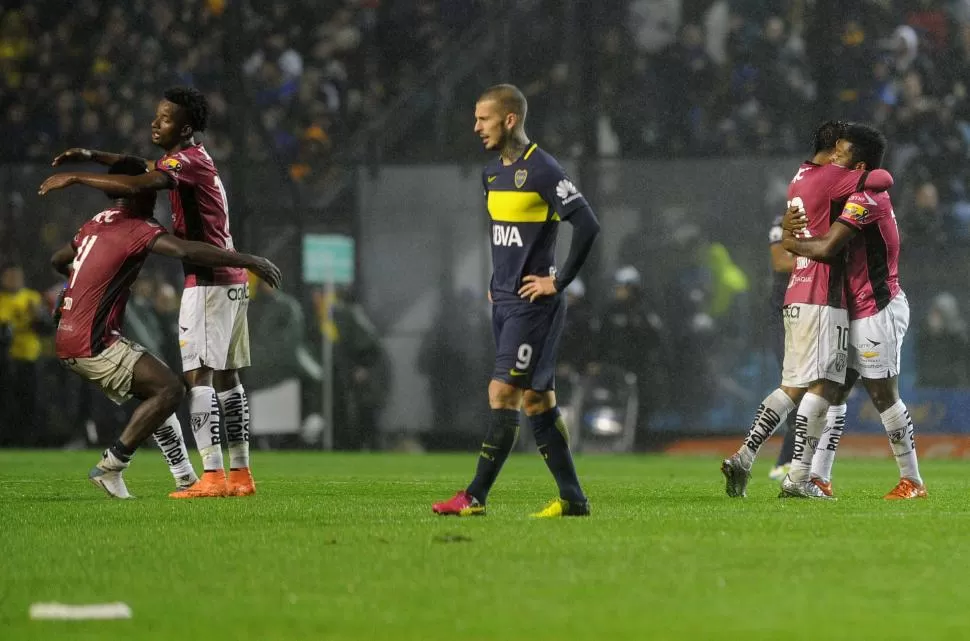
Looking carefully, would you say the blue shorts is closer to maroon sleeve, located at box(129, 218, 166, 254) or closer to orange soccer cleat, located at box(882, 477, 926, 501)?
maroon sleeve, located at box(129, 218, 166, 254)

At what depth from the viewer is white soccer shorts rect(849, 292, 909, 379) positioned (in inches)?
410

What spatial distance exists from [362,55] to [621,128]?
3.95 metres

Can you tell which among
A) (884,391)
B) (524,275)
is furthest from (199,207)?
(884,391)

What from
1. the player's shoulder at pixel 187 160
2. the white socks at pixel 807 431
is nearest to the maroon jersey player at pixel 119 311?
the player's shoulder at pixel 187 160

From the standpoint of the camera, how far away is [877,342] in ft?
34.2

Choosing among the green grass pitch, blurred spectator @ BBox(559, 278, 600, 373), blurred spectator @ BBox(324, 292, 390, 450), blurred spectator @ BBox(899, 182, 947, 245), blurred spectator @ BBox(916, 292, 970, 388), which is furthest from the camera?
blurred spectator @ BBox(324, 292, 390, 450)

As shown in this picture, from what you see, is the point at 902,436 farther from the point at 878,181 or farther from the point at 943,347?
the point at 943,347

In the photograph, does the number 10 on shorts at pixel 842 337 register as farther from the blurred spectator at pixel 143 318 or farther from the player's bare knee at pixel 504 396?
the blurred spectator at pixel 143 318

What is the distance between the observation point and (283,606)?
17.8ft

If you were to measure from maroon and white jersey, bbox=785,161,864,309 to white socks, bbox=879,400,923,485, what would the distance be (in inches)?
30.0

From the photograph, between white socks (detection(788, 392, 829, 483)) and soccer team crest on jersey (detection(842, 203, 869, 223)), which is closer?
soccer team crest on jersey (detection(842, 203, 869, 223))

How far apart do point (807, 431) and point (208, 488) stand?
3685 millimetres

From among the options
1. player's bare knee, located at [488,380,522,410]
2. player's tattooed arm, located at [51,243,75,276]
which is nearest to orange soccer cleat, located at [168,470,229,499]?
player's tattooed arm, located at [51,243,75,276]

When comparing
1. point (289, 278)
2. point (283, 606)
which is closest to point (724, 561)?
point (283, 606)
